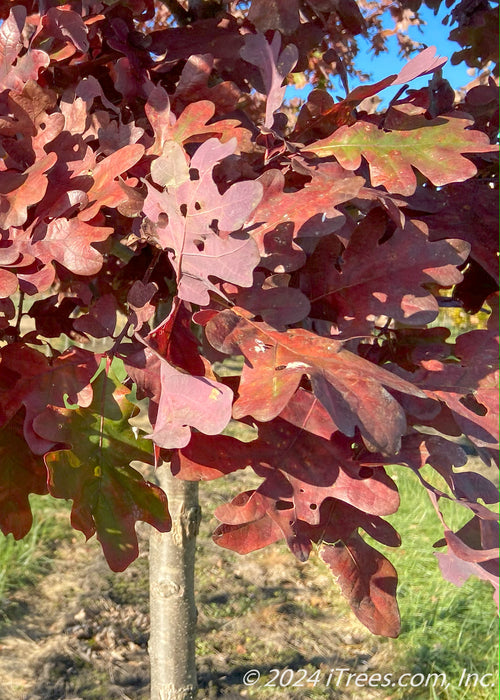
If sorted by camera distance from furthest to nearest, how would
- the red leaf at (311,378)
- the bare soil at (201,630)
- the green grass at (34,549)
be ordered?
the green grass at (34,549) → the bare soil at (201,630) → the red leaf at (311,378)

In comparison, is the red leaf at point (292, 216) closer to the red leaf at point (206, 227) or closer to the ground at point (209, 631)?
the red leaf at point (206, 227)

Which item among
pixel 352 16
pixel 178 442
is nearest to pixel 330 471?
pixel 178 442

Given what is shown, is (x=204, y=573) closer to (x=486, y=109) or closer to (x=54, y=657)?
(x=54, y=657)

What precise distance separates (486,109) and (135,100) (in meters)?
0.52

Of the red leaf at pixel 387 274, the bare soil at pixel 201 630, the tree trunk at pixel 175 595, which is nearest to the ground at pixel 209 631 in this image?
the bare soil at pixel 201 630

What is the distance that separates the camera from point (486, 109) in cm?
93

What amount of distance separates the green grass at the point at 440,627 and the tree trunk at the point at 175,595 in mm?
919

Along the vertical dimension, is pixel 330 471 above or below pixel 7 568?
above

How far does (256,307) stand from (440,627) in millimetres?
2174

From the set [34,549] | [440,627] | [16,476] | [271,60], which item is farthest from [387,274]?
[34,549]

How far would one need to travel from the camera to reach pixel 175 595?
4.94 feet

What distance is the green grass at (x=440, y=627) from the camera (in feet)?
7.06

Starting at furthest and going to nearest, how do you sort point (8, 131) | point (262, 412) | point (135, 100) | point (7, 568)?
point (7, 568), point (135, 100), point (8, 131), point (262, 412)

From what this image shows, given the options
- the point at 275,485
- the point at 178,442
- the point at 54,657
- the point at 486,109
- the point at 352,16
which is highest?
the point at 352,16
